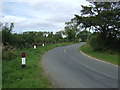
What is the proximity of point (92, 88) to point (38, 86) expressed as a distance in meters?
2.34

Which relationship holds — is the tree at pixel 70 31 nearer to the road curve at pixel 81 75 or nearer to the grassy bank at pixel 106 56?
A: the grassy bank at pixel 106 56

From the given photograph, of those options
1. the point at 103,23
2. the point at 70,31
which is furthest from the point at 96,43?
the point at 70,31

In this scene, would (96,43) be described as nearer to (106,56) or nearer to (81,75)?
(106,56)

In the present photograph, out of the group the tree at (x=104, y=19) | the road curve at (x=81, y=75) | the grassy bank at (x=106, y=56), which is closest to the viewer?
the road curve at (x=81, y=75)

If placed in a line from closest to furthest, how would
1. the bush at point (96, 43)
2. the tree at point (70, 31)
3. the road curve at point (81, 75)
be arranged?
the road curve at point (81, 75), the bush at point (96, 43), the tree at point (70, 31)

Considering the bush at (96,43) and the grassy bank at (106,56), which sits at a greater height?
the bush at (96,43)

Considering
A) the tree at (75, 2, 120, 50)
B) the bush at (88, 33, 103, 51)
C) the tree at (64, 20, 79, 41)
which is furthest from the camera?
the tree at (64, 20, 79, 41)

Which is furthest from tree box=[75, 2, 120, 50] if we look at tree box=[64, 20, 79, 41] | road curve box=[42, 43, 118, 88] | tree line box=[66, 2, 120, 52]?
tree box=[64, 20, 79, 41]

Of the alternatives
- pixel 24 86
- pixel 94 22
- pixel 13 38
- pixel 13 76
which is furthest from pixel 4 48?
pixel 94 22

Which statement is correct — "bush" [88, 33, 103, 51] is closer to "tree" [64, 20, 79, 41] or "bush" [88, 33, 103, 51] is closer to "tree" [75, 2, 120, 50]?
"tree" [75, 2, 120, 50]

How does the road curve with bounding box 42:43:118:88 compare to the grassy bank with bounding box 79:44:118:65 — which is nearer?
the road curve with bounding box 42:43:118:88

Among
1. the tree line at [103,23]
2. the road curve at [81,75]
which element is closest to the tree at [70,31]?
the tree line at [103,23]

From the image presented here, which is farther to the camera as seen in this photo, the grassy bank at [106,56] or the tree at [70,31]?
the tree at [70,31]

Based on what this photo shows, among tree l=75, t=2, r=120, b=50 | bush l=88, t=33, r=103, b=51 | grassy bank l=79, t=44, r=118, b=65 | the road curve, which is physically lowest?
grassy bank l=79, t=44, r=118, b=65
